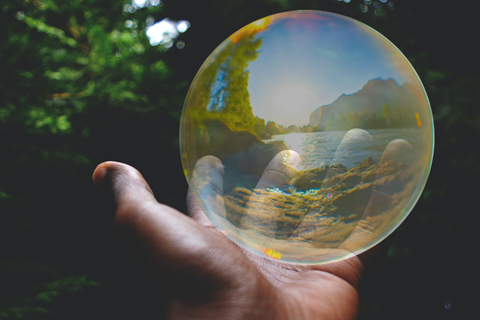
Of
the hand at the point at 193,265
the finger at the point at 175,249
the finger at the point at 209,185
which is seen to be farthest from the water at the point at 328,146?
the finger at the point at 175,249

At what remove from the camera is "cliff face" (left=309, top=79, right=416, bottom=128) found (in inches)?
47.3

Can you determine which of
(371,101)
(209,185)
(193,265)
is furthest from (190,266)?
(371,101)

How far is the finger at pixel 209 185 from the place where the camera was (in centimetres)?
135

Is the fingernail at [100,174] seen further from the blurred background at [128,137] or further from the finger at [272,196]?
the blurred background at [128,137]

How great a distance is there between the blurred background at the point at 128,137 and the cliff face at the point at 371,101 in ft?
5.97

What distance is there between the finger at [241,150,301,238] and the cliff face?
17 cm

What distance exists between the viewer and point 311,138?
47.3 inches

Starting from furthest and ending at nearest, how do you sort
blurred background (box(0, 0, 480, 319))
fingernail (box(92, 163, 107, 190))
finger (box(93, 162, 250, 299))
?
blurred background (box(0, 0, 480, 319)), fingernail (box(92, 163, 107, 190)), finger (box(93, 162, 250, 299))

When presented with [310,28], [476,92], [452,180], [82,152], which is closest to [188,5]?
[82,152]

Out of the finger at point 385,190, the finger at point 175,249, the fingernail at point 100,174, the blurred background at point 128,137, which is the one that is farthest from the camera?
the blurred background at point 128,137

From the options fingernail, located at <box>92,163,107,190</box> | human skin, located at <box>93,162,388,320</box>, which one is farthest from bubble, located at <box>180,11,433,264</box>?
fingernail, located at <box>92,163,107,190</box>

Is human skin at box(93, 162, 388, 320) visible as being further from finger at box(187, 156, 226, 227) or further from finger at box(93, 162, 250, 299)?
finger at box(187, 156, 226, 227)

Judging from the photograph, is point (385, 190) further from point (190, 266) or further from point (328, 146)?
point (190, 266)

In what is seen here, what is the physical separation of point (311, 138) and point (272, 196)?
0.90ft
